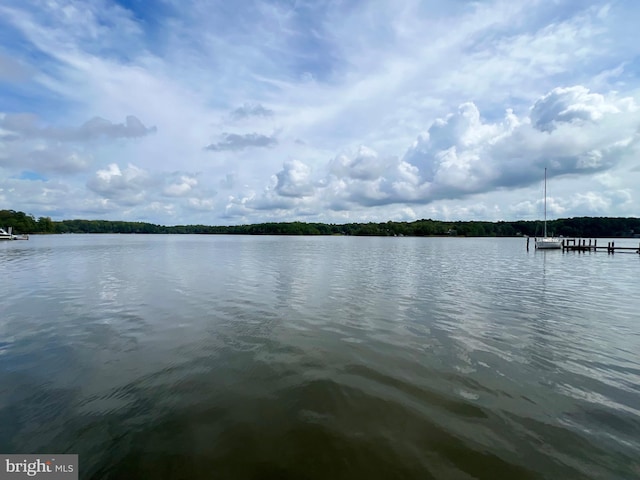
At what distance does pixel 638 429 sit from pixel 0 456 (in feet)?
40.1

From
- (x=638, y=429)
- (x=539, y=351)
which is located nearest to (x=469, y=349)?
(x=539, y=351)

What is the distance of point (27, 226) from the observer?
15338 centimetres

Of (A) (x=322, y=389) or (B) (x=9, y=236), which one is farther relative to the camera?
(B) (x=9, y=236)

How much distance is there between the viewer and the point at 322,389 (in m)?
7.93

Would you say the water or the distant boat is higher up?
the distant boat

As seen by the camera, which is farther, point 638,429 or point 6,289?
point 6,289

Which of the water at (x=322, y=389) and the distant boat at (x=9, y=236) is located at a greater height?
the distant boat at (x=9, y=236)

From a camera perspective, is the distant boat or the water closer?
the water

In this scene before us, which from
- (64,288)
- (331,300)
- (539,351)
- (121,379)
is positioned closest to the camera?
(121,379)

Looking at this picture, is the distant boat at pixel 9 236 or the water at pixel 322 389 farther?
the distant boat at pixel 9 236

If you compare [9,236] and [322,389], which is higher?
[9,236]

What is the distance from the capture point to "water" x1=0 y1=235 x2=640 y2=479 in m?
5.50

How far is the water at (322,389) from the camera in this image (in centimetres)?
550

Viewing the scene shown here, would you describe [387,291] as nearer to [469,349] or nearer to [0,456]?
[469,349]
